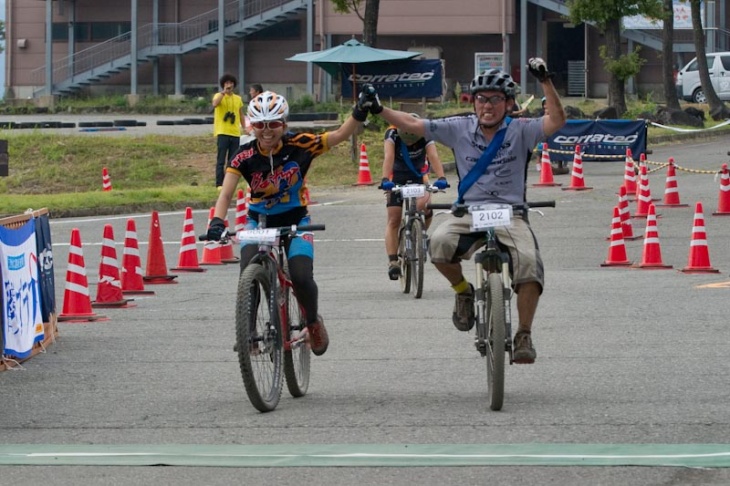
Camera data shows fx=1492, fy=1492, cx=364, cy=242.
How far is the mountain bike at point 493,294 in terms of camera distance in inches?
326

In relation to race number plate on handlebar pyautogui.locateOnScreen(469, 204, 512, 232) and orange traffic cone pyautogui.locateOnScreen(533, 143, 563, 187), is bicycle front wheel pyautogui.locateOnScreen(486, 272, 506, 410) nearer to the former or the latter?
race number plate on handlebar pyautogui.locateOnScreen(469, 204, 512, 232)

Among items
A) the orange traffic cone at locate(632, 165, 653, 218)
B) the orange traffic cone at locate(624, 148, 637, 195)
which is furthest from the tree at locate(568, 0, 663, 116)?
the orange traffic cone at locate(632, 165, 653, 218)

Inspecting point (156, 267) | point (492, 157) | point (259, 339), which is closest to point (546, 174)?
point (156, 267)

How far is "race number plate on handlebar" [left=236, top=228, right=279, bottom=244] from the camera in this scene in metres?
8.62

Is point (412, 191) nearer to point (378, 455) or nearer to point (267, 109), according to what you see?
point (267, 109)

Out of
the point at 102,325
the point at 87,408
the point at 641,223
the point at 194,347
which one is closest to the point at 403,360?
the point at 194,347

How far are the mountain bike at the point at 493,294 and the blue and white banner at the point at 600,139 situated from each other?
22928mm

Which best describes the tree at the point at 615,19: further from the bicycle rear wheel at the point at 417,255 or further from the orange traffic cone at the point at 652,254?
the bicycle rear wheel at the point at 417,255

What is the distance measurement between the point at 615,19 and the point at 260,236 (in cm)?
3712

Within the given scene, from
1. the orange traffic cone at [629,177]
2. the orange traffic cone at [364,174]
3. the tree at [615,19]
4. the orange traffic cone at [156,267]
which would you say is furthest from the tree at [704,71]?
the orange traffic cone at [156,267]

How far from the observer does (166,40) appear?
63594 mm

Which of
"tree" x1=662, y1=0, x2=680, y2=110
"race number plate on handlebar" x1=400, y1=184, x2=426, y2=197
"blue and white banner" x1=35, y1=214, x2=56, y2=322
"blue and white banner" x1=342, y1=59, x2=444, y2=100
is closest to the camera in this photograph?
"blue and white banner" x1=35, y1=214, x2=56, y2=322

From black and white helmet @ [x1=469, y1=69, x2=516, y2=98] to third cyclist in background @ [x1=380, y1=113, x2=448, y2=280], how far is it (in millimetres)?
6013

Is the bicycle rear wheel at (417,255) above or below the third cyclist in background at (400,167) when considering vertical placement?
below
